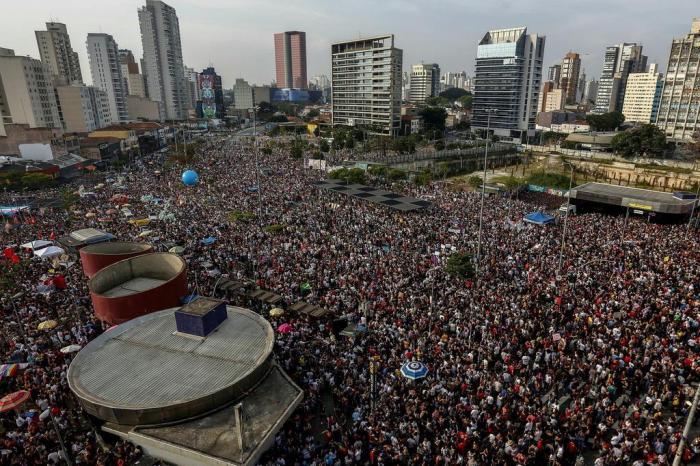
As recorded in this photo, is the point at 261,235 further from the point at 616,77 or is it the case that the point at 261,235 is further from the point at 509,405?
the point at 616,77

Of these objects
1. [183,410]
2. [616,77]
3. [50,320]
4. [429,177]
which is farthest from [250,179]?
[616,77]

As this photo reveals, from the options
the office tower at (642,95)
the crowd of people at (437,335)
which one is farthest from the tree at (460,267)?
the office tower at (642,95)

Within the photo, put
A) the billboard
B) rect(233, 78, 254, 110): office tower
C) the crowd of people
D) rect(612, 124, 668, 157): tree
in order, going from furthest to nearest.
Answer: rect(233, 78, 254, 110): office tower, the billboard, rect(612, 124, 668, 157): tree, the crowd of people

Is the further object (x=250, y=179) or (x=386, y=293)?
(x=250, y=179)

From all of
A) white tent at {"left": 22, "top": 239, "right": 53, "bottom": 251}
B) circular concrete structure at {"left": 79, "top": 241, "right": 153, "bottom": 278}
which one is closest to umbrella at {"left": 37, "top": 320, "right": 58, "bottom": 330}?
circular concrete structure at {"left": 79, "top": 241, "right": 153, "bottom": 278}

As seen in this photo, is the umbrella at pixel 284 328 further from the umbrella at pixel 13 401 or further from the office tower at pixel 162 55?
the office tower at pixel 162 55

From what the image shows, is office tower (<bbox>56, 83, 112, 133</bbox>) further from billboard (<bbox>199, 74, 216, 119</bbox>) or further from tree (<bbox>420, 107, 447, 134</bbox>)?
tree (<bbox>420, 107, 447, 134</bbox>)
